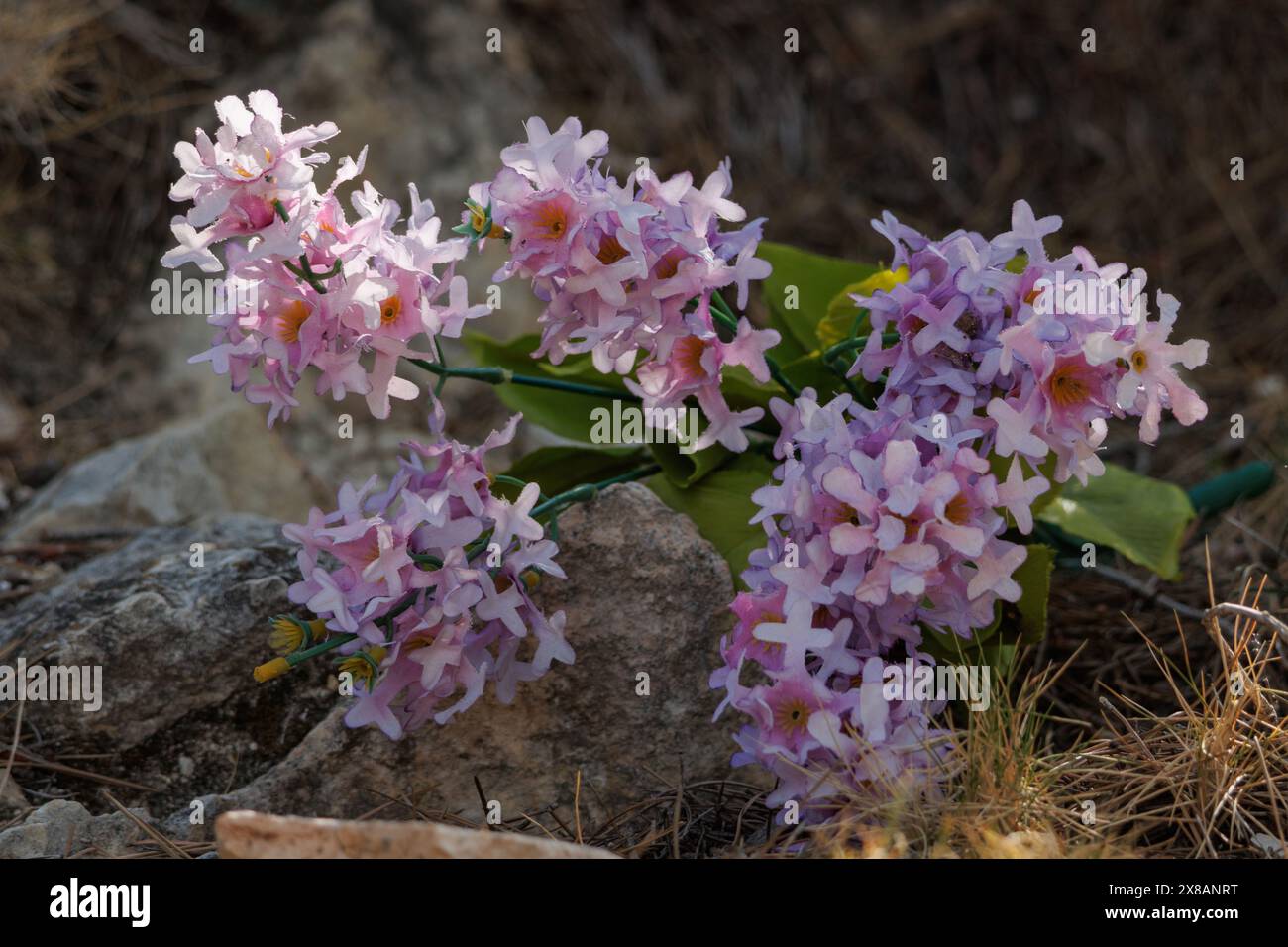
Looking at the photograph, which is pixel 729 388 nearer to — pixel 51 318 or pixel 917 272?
pixel 917 272

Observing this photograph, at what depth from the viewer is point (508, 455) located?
2.75 meters

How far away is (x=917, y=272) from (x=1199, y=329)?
87.3 inches

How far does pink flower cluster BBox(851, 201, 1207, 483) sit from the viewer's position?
3.97ft

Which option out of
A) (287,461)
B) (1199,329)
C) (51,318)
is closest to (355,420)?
(287,461)

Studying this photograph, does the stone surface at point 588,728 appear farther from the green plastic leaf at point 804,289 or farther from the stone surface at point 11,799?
the green plastic leaf at point 804,289

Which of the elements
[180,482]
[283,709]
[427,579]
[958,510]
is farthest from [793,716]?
[180,482]

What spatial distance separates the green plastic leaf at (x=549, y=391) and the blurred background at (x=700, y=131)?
988 mm

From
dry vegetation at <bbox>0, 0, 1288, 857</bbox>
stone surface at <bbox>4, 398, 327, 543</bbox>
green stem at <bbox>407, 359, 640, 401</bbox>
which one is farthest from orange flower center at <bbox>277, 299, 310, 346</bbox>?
dry vegetation at <bbox>0, 0, 1288, 857</bbox>

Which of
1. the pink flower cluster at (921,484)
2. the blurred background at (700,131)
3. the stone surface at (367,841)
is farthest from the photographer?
the blurred background at (700,131)

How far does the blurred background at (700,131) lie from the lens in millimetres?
2963

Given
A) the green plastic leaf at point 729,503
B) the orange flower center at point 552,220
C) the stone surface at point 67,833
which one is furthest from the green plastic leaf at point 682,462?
the stone surface at point 67,833

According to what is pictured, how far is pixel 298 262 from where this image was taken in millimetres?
1313

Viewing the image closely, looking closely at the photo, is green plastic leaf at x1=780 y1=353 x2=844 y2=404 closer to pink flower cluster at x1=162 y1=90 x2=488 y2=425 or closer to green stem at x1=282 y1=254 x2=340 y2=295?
pink flower cluster at x1=162 y1=90 x2=488 y2=425
